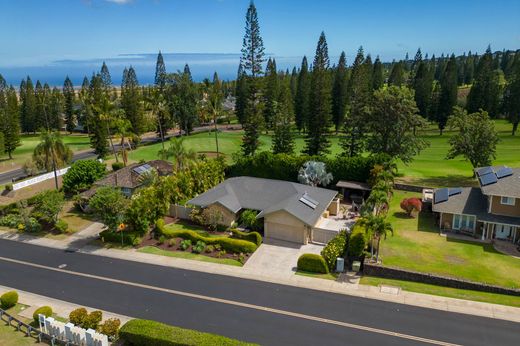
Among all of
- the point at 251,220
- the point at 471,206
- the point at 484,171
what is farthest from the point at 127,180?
the point at 484,171

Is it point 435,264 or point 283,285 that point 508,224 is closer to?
point 435,264

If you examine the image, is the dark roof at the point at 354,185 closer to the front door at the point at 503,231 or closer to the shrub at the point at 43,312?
the front door at the point at 503,231

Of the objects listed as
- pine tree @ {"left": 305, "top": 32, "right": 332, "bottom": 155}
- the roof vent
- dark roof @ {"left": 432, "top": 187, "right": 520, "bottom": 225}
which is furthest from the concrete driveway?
pine tree @ {"left": 305, "top": 32, "right": 332, "bottom": 155}

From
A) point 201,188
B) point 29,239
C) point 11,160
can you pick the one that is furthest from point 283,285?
point 11,160

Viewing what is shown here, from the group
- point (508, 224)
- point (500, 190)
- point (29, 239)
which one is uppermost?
point (500, 190)

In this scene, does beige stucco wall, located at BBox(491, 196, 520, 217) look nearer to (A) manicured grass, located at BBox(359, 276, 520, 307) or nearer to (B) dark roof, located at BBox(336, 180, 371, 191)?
(A) manicured grass, located at BBox(359, 276, 520, 307)
